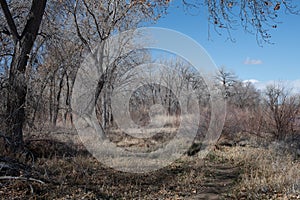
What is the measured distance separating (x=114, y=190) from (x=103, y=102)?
10870 millimetres

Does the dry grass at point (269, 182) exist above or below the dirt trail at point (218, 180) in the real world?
above

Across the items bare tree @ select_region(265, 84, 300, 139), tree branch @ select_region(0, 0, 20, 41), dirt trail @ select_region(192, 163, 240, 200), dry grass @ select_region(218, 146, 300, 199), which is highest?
tree branch @ select_region(0, 0, 20, 41)

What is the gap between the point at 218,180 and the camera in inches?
258

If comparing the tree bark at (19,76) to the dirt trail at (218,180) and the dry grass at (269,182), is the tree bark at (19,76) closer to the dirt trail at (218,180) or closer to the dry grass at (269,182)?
the dirt trail at (218,180)

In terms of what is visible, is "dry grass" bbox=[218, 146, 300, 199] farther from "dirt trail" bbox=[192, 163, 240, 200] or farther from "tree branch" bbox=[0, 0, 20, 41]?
"tree branch" bbox=[0, 0, 20, 41]

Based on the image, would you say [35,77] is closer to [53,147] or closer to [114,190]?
[53,147]

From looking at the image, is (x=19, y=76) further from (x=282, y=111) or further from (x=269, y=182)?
(x=282, y=111)

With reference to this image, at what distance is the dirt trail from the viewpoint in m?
5.32

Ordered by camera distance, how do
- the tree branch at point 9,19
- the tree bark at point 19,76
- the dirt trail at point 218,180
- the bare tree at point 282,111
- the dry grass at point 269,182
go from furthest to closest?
the bare tree at point 282,111 → the tree branch at point 9,19 → the tree bark at point 19,76 → the dirt trail at point 218,180 → the dry grass at point 269,182

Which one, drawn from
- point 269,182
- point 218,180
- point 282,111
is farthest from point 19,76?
point 282,111

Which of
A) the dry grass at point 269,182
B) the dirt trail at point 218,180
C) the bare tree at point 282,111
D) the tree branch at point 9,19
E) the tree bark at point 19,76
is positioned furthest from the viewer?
the bare tree at point 282,111

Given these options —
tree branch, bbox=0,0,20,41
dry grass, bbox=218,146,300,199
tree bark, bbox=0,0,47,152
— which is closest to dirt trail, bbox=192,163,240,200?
dry grass, bbox=218,146,300,199

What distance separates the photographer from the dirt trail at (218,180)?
210 inches

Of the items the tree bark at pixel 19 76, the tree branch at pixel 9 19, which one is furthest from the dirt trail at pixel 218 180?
the tree branch at pixel 9 19
